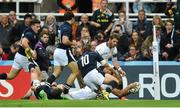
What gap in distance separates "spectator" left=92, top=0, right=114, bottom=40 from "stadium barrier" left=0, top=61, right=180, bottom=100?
1830 mm

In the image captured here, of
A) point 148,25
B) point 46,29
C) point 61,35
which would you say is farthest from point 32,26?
point 148,25

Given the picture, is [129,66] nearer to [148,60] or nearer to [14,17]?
[148,60]

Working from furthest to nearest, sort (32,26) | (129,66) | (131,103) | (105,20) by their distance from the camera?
(105,20) < (129,66) < (32,26) < (131,103)

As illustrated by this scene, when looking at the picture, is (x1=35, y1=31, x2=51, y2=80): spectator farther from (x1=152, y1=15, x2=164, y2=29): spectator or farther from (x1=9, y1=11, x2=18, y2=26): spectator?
(x1=152, y1=15, x2=164, y2=29): spectator

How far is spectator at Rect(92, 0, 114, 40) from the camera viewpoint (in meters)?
24.3

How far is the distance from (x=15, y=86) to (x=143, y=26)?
13.4ft

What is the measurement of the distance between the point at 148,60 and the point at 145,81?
A: 59cm

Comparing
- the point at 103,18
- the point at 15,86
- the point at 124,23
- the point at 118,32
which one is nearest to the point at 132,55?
the point at 118,32

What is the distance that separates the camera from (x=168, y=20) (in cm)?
2384

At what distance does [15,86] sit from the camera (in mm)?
22938

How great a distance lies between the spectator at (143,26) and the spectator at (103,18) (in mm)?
776

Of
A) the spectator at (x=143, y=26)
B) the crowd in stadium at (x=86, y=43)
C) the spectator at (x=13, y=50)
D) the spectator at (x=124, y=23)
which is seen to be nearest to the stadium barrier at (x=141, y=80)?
the crowd in stadium at (x=86, y=43)

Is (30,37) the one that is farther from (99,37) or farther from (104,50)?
(99,37)

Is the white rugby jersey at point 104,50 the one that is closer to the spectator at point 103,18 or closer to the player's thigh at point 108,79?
the player's thigh at point 108,79
